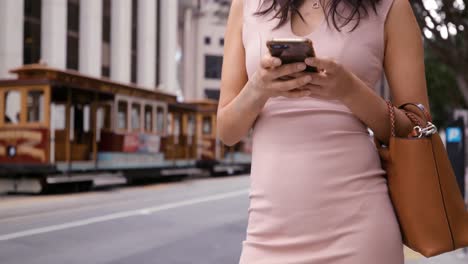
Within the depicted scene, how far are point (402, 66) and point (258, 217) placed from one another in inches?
22.2

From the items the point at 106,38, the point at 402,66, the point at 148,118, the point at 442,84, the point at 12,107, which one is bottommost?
the point at 402,66

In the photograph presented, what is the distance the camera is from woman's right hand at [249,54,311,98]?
4.92 ft

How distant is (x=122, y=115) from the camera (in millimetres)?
20375

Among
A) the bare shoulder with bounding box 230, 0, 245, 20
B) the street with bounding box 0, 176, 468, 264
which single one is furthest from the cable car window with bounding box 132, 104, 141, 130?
the bare shoulder with bounding box 230, 0, 245, 20

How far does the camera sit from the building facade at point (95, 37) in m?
25.3

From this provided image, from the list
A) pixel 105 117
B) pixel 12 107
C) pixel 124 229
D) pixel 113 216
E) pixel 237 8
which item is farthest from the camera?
pixel 105 117

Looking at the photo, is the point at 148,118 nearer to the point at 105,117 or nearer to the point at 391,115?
the point at 105,117

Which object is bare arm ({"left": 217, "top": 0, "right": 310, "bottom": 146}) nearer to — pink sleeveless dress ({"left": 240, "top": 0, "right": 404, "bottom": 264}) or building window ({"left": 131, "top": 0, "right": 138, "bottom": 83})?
pink sleeveless dress ({"left": 240, "top": 0, "right": 404, "bottom": 264})

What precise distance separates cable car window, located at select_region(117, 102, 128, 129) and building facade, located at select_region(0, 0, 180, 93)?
6.98 m

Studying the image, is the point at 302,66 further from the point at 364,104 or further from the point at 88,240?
the point at 88,240

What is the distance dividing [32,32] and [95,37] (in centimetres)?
469

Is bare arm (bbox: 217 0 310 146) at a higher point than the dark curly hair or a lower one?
lower

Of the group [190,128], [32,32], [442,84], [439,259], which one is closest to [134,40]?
[32,32]

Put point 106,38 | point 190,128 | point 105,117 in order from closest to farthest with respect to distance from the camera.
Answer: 1. point 105,117
2. point 190,128
3. point 106,38
